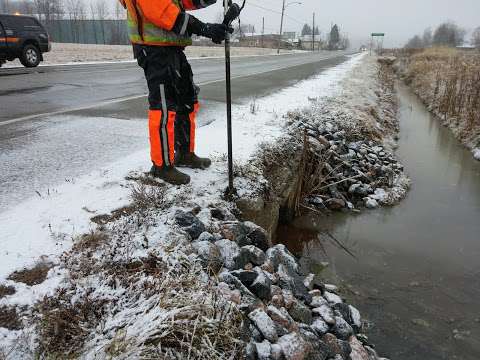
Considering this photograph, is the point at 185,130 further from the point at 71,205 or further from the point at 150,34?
the point at 71,205

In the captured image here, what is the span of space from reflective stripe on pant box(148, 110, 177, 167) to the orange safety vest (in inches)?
23.2

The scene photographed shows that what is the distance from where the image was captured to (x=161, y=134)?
355 cm

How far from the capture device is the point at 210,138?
5453mm

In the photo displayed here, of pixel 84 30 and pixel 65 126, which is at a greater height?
pixel 84 30

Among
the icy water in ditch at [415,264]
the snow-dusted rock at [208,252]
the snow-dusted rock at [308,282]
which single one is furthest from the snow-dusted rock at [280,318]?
the icy water in ditch at [415,264]

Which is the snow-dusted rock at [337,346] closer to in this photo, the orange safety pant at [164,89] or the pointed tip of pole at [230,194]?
the pointed tip of pole at [230,194]

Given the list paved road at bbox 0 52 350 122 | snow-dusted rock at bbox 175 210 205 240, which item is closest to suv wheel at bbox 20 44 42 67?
paved road at bbox 0 52 350 122

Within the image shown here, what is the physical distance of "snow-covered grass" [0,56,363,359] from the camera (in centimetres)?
206

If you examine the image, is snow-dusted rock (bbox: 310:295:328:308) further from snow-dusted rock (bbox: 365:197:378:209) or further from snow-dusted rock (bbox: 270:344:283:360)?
snow-dusted rock (bbox: 365:197:378:209)

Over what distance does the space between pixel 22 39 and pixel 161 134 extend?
12.6 metres

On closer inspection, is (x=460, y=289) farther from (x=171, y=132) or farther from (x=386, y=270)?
(x=171, y=132)

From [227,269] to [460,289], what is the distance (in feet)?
10.00

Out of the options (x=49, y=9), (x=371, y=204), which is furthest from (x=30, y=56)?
(x=49, y=9)

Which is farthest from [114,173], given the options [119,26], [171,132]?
[119,26]
